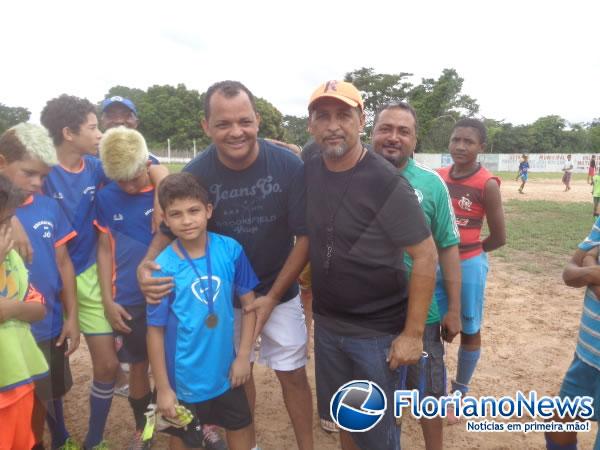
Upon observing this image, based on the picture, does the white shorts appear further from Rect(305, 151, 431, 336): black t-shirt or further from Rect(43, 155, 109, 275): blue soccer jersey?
Rect(43, 155, 109, 275): blue soccer jersey

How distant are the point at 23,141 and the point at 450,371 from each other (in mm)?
3418

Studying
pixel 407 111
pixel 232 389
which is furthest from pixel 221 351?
pixel 407 111

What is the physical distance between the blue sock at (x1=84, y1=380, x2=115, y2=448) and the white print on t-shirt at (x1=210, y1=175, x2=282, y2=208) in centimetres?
134

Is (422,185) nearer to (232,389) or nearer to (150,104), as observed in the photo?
(232,389)

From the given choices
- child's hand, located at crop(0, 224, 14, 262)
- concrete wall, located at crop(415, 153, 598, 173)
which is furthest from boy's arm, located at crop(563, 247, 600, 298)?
concrete wall, located at crop(415, 153, 598, 173)

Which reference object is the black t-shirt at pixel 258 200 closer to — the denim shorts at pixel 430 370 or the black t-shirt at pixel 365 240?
the black t-shirt at pixel 365 240

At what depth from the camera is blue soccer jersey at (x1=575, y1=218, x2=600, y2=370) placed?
5.98 ft

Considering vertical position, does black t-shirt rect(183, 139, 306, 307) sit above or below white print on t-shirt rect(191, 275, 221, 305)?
above

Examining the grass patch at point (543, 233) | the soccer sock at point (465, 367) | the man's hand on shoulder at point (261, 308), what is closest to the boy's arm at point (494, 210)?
the soccer sock at point (465, 367)

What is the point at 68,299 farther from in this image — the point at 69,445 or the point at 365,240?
the point at 365,240

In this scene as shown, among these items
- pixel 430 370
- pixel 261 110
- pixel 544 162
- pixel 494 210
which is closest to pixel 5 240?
pixel 430 370

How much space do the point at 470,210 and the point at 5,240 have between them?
2.63m

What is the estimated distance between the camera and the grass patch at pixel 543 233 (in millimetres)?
6820

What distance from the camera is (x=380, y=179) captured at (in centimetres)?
178
